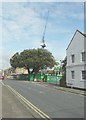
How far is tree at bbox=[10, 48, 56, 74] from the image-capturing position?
3743 inches

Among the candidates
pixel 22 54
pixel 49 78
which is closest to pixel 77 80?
pixel 49 78

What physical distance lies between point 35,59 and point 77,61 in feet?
183

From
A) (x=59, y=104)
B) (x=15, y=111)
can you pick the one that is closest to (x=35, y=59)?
(x=59, y=104)

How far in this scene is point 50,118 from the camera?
43.1 feet

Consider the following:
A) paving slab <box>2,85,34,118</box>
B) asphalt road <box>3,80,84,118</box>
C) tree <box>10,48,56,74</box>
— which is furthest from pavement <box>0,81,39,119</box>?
tree <box>10,48,56,74</box>

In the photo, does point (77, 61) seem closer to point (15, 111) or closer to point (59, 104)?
point (59, 104)

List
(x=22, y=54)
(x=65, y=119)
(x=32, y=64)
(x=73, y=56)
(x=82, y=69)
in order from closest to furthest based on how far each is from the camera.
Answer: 1. (x=65, y=119)
2. (x=82, y=69)
3. (x=73, y=56)
4. (x=32, y=64)
5. (x=22, y=54)

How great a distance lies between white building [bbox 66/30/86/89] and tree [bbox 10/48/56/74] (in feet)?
164

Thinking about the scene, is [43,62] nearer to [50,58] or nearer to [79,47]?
[50,58]

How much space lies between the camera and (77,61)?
4081 cm

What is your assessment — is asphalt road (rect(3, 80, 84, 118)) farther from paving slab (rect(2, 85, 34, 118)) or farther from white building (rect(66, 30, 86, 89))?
white building (rect(66, 30, 86, 89))

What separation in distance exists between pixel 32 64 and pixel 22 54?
8496 millimetres

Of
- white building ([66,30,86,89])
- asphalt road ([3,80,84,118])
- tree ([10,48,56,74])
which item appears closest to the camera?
asphalt road ([3,80,84,118])

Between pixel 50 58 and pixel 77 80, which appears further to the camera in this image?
pixel 50 58
